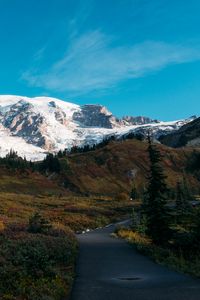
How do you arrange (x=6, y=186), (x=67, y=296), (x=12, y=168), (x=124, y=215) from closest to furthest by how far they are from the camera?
1. (x=67, y=296)
2. (x=124, y=215)
3. (x=6, y=186)
4. (x=12, y=168)

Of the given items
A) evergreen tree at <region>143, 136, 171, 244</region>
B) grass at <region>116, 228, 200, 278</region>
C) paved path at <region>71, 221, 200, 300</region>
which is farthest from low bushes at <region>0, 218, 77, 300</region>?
evergreen tree at <region>143, 136, 171, 244</region>

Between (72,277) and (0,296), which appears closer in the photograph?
(0,296)

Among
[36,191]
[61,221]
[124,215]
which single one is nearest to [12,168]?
[36,191]

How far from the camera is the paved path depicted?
14.2 metres

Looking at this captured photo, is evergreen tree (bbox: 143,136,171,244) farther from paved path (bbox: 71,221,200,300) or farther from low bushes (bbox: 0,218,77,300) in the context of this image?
low bushes (bbox: 0,218,77,300)

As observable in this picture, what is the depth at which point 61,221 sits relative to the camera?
191ft

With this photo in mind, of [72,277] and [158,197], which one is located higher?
[158,197]

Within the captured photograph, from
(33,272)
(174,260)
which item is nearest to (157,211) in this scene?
(174,260)

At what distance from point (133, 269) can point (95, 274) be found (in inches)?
92.7

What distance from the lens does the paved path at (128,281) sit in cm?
1423

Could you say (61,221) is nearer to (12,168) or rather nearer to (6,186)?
(6,186)

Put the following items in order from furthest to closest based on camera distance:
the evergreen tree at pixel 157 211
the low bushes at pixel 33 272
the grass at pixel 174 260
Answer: the evergreen tree at pixel 157 211 < the grass at pixel 174 260 < the low bushes at pixel 33 272

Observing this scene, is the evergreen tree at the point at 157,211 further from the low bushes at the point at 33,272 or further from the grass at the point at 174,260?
the low bushes at the point at 33,272

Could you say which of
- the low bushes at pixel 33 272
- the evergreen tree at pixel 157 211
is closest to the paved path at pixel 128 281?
the low bushes at pixel 33 272
